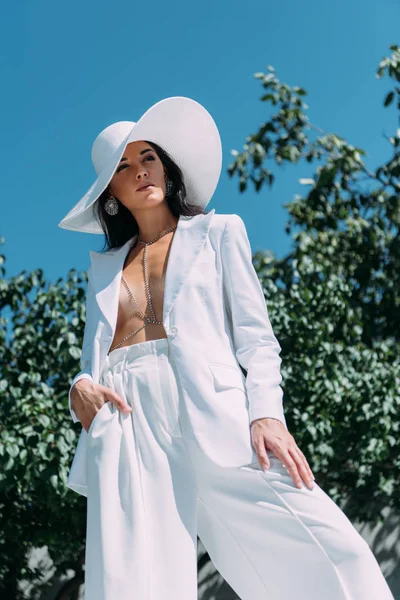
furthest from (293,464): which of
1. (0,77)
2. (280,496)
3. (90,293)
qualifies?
(0,77)

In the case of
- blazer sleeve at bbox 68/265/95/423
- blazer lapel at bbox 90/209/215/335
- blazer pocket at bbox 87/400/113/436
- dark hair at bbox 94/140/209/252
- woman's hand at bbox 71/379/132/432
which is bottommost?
blazer pocket at bbox 87/400/113/436

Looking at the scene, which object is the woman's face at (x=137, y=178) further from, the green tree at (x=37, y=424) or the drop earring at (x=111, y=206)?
the green tree at (x=37, y=424)

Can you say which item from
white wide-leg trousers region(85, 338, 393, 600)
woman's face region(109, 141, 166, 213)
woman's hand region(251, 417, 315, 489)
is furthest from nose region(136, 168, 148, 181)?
woman's hand region(251, 417, 315, 489)

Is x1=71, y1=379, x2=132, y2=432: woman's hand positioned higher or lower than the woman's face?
lower

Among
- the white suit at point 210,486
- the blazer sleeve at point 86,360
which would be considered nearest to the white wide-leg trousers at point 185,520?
the white suit at point 210,486

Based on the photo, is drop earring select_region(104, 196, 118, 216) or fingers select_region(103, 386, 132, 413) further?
drop earring select_region(104, 196, 118, 216)

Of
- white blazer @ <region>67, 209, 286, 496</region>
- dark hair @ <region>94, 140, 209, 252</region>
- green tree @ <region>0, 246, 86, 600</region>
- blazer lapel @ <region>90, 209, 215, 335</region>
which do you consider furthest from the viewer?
green tree @ <region>0, 246, 86, 600</region>

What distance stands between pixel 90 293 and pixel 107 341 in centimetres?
19

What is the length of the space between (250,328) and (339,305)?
3758 millimetres

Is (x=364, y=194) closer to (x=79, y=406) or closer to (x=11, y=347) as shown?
(x=11, y=347)

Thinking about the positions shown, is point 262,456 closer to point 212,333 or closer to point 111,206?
point 212,333

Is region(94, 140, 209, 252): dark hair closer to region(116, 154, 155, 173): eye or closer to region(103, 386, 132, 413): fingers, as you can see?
region(116, 154, 155, 173): eye

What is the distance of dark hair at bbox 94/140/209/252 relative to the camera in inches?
90.1

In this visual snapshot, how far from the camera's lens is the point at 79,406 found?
2037mm
